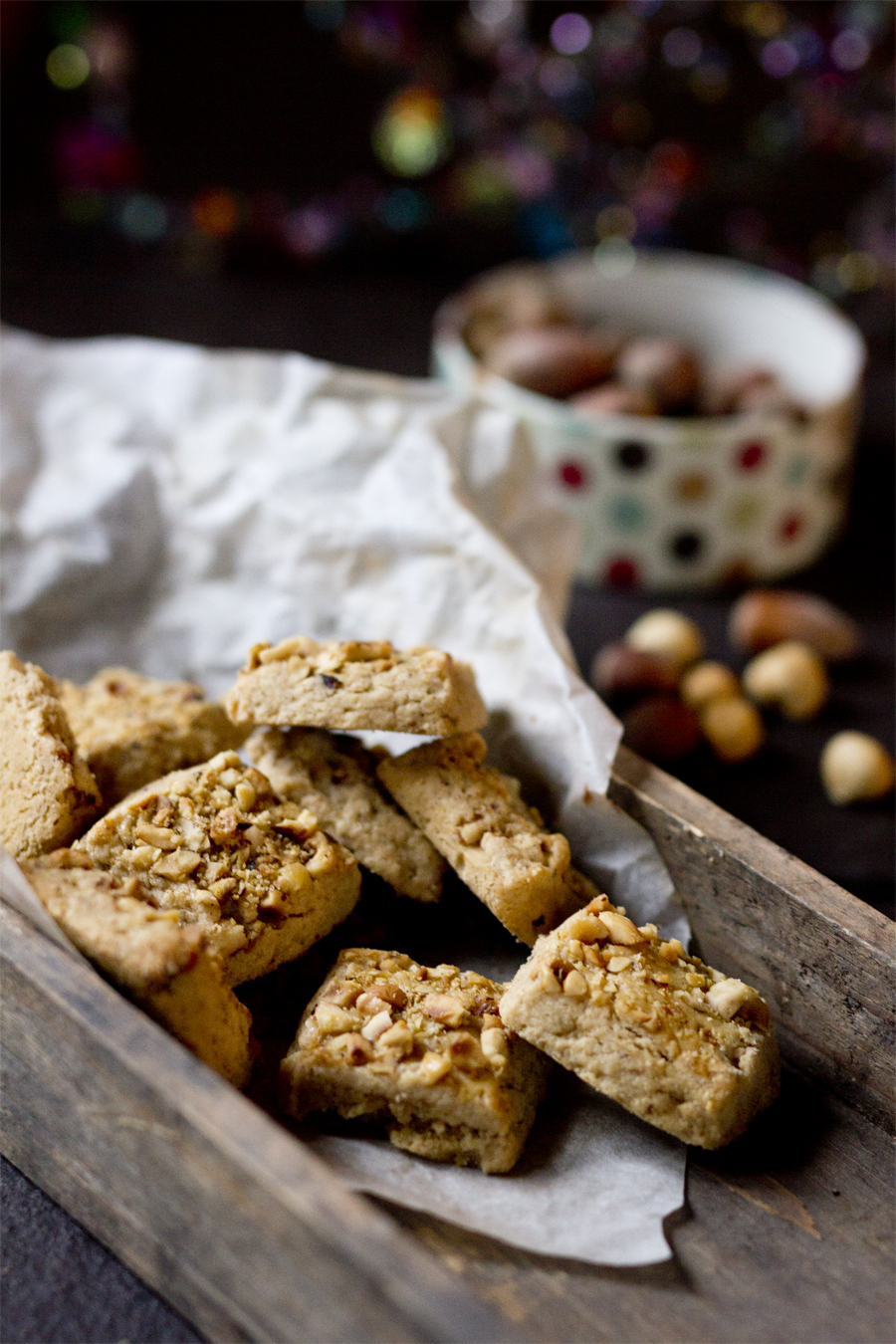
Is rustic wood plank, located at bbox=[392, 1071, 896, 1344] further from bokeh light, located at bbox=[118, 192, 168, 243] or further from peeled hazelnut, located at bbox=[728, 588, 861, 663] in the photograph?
bokeh light, located at bbox=[118, 192, 168, 243]

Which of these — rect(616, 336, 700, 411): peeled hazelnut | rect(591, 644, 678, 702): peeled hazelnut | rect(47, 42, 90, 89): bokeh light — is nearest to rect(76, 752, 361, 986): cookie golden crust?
rect(591, 644, 678, 702): peeled hazelnut

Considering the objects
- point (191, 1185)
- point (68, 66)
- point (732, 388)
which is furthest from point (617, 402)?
point (68, 66)

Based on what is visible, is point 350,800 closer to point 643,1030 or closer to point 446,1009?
point 446,1009

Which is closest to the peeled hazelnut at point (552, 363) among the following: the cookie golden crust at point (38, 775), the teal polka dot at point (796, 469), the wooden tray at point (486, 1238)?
the teal polka dot at point (796, 469)

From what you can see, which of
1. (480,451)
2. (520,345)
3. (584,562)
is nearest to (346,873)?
(480,451)

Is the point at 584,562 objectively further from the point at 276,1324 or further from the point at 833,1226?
the point at 276,1324

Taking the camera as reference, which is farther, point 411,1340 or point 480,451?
point 480,451
